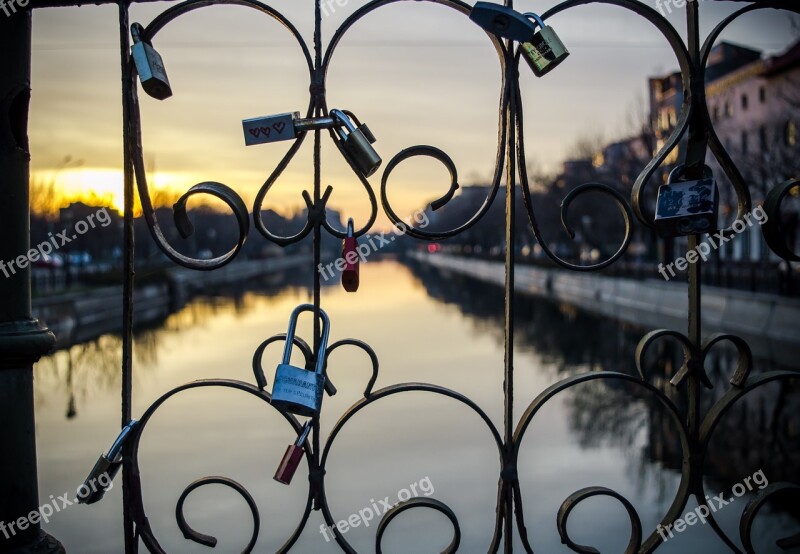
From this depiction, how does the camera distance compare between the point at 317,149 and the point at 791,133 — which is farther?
the point at 791,133

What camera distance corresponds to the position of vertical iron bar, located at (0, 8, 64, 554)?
1870 mm

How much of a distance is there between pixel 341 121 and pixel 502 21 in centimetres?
42

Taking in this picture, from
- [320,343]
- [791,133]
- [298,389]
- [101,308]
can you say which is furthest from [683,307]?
[298,389]

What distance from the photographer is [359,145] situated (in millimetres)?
1797

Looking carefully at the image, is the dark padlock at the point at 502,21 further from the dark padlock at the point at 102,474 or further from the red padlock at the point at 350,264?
the dark padlock at the point at 102,474

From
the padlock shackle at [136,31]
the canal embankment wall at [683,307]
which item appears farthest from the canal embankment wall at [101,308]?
the padlock shackle at [136,31]

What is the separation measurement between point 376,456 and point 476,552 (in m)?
2.72

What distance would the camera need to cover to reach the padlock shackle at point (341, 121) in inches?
70.9

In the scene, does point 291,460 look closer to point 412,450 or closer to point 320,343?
point 320,343

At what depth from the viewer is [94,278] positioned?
33594mm

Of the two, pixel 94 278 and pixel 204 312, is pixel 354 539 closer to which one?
pixel 204 312

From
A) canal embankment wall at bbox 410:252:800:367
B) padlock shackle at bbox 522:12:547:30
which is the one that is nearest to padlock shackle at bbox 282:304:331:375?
padlock shackle at bbox 522:12:547:30

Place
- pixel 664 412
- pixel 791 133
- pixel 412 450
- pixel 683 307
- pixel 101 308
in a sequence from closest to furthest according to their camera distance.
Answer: pixel 412 450, pixel 664 412, pixel 683 307, pixel 101 308, pixel 791 133

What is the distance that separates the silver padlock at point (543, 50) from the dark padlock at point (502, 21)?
112 millimetres
